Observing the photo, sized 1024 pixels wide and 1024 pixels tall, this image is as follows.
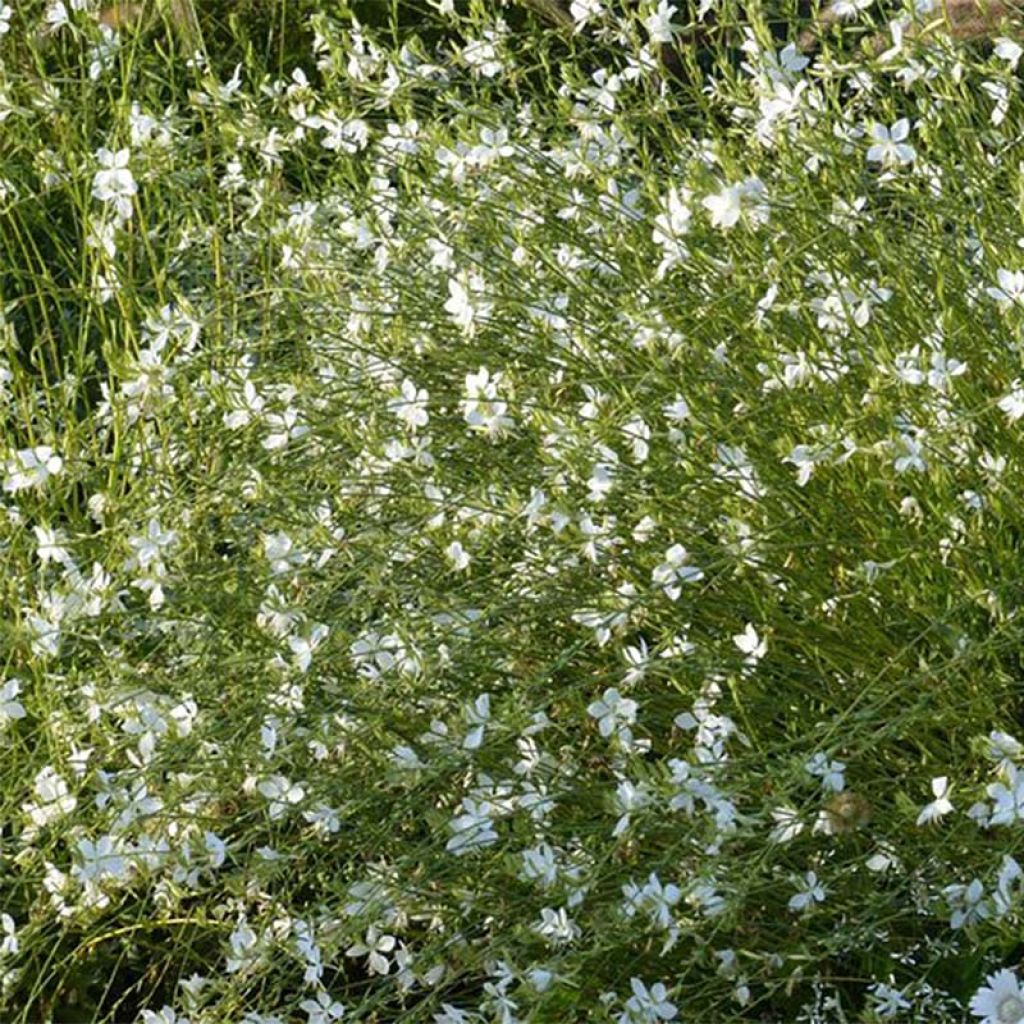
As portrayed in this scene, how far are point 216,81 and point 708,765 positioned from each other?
1.32 m

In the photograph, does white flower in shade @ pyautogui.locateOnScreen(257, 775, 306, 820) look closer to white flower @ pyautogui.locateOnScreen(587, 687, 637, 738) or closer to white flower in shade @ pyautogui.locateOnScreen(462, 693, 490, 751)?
white flower in shade @ pyautogui.locateOnScreen(462, 693, 490, 751)

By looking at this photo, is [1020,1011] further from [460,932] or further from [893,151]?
[893,151]

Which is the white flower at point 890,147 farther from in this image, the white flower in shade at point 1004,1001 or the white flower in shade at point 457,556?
the white flower in shade at point 1004,1001

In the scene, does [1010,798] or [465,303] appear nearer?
[1010,798]

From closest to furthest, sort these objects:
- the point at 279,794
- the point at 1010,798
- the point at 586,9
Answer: the point at 1010,798, the point at 279,794, the point at 586,9

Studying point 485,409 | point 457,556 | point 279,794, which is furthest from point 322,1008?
point 485,409

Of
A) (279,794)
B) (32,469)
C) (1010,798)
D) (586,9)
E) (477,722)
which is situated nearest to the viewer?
(1010,798)

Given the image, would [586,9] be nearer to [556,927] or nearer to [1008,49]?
[1008,49]

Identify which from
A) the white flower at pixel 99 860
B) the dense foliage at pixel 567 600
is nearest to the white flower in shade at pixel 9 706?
the dense foliage at pixel 567 600

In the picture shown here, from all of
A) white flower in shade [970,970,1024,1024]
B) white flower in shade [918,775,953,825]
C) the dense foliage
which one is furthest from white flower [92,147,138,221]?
white flower in shade [970,970,1024,1024]

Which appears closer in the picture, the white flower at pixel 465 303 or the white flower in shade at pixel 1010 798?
the white flower in shade at pixel 1010 798

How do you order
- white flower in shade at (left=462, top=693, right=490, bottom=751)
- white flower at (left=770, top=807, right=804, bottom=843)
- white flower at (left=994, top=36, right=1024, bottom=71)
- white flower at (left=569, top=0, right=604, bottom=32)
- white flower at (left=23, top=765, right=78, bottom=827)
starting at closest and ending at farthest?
white flower at (left=770, top=807, right=804, bottom=843), white flower in shade at (left=462, top=693, right=490, bottom=751), white flower at (left=23, top=765, right=78, bottom=827), white flower at (left=994, top=36, right=1024, bottom=71), white flower at (left=569, top=0, right=604, bottom=32)

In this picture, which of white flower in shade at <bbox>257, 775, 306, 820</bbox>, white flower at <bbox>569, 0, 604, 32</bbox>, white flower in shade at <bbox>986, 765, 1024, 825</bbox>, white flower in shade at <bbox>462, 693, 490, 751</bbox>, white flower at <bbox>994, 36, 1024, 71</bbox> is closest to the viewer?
white flower in shade at <bbox>986, 765, 1024, 825</bbox>

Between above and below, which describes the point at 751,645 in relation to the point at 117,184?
below
